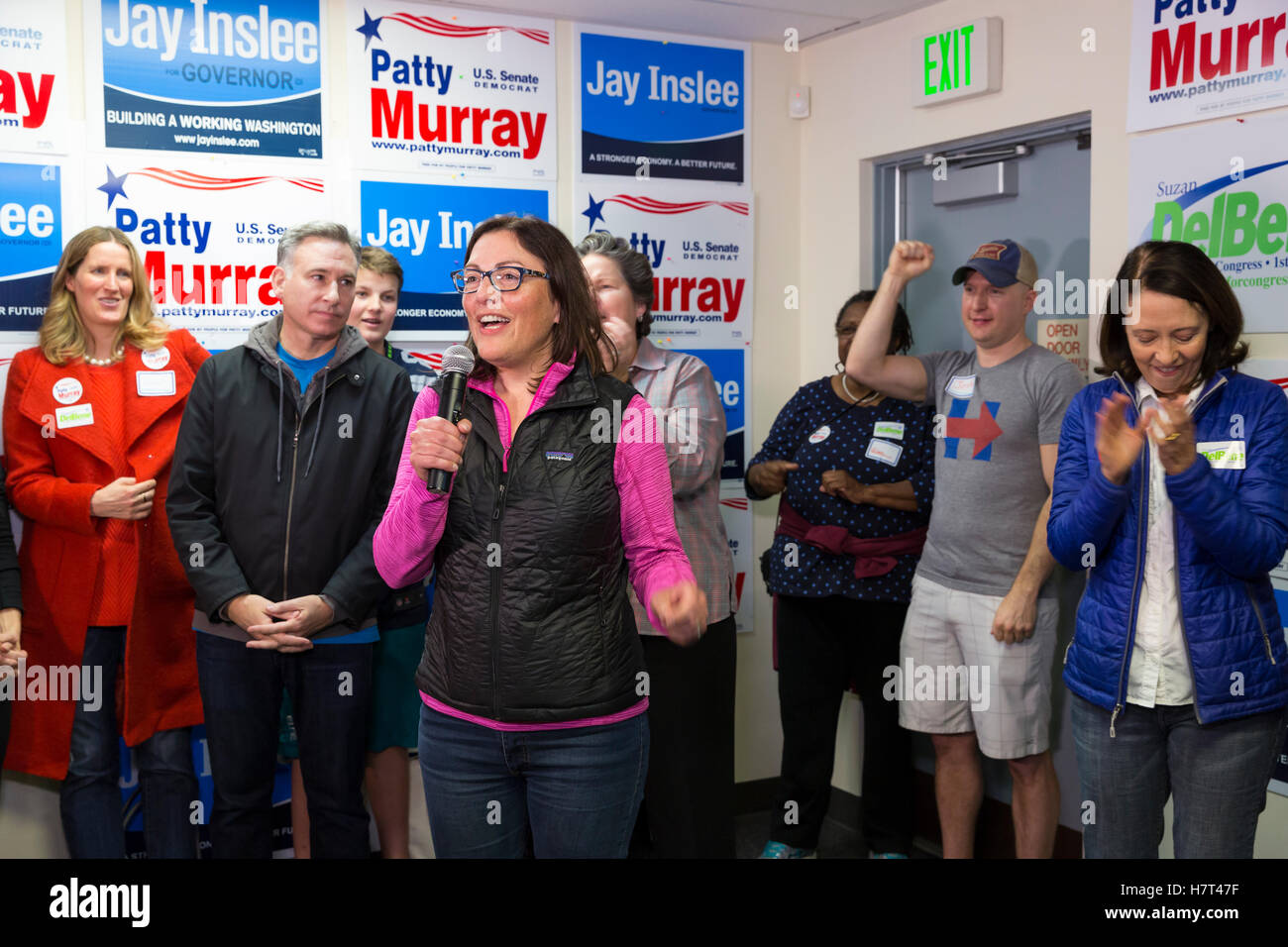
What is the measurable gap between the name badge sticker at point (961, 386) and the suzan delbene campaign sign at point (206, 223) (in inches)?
80.5

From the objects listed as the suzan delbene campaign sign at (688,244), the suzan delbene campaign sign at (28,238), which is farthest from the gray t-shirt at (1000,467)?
the suzan delbene campaign sign at (28,238)

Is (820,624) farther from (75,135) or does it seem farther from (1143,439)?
(75,135)

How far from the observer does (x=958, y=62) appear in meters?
3.89

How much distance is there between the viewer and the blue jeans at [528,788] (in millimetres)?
1974

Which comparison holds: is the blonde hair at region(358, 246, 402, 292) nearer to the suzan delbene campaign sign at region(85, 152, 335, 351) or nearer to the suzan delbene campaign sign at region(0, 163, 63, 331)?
the suzan delbene campaign sign at region(85, 152, 335, 351)

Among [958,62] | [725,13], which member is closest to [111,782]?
[725,13]

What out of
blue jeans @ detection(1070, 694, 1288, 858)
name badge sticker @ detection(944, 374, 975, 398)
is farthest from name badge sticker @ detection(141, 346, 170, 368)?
blue jeans @ detection(1070, 694, 1288, 858)

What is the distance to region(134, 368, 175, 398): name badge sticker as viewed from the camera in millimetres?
3314

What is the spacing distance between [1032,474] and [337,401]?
6.02ft

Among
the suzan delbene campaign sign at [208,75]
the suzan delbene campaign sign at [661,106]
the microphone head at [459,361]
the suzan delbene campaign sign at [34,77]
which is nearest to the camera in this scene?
the microphone head at [459,361]

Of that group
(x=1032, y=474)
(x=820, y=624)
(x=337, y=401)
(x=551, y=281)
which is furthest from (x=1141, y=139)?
(x=337, y=401)

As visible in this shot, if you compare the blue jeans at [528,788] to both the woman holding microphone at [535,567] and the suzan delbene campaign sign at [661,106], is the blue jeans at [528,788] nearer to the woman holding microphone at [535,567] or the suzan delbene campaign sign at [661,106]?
the woman holding microphone at [535,567]

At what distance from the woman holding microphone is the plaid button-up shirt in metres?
1.08

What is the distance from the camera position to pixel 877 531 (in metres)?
3.65
